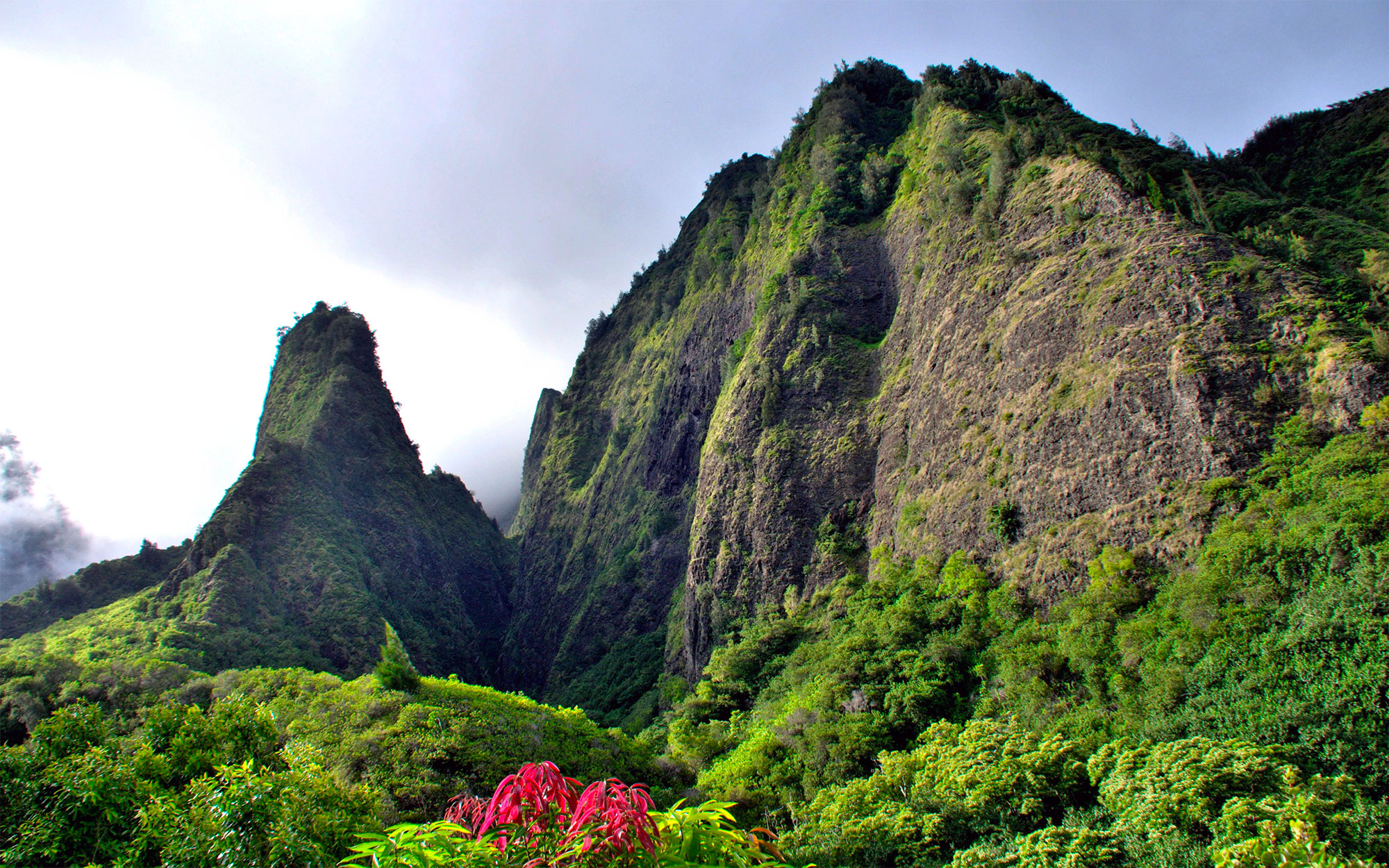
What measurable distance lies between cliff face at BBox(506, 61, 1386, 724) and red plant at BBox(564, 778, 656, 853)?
16.8m

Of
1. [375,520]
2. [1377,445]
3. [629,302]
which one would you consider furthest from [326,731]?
[629,302]

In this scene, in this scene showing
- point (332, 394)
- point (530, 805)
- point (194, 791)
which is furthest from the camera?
point (332, 394)

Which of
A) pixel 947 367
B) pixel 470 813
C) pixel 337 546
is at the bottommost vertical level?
pixel 470 813

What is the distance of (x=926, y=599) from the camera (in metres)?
22.2

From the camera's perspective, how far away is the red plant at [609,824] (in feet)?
13.4

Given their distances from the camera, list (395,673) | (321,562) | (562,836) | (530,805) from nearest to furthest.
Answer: (562,836) → (530,805) → (395,673) → (321,562)

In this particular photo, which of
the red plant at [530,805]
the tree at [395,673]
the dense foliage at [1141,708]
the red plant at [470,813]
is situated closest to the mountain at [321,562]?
the tree at [395,673]

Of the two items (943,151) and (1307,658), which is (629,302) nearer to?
(943,151)

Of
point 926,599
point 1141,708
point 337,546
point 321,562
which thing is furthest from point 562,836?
point 337,546

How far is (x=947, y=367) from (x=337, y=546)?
153 feet

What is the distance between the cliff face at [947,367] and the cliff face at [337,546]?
961 cm

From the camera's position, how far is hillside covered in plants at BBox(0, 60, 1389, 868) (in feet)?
28.0

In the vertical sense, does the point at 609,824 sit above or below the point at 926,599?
above

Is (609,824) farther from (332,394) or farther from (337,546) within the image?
(332,394)
